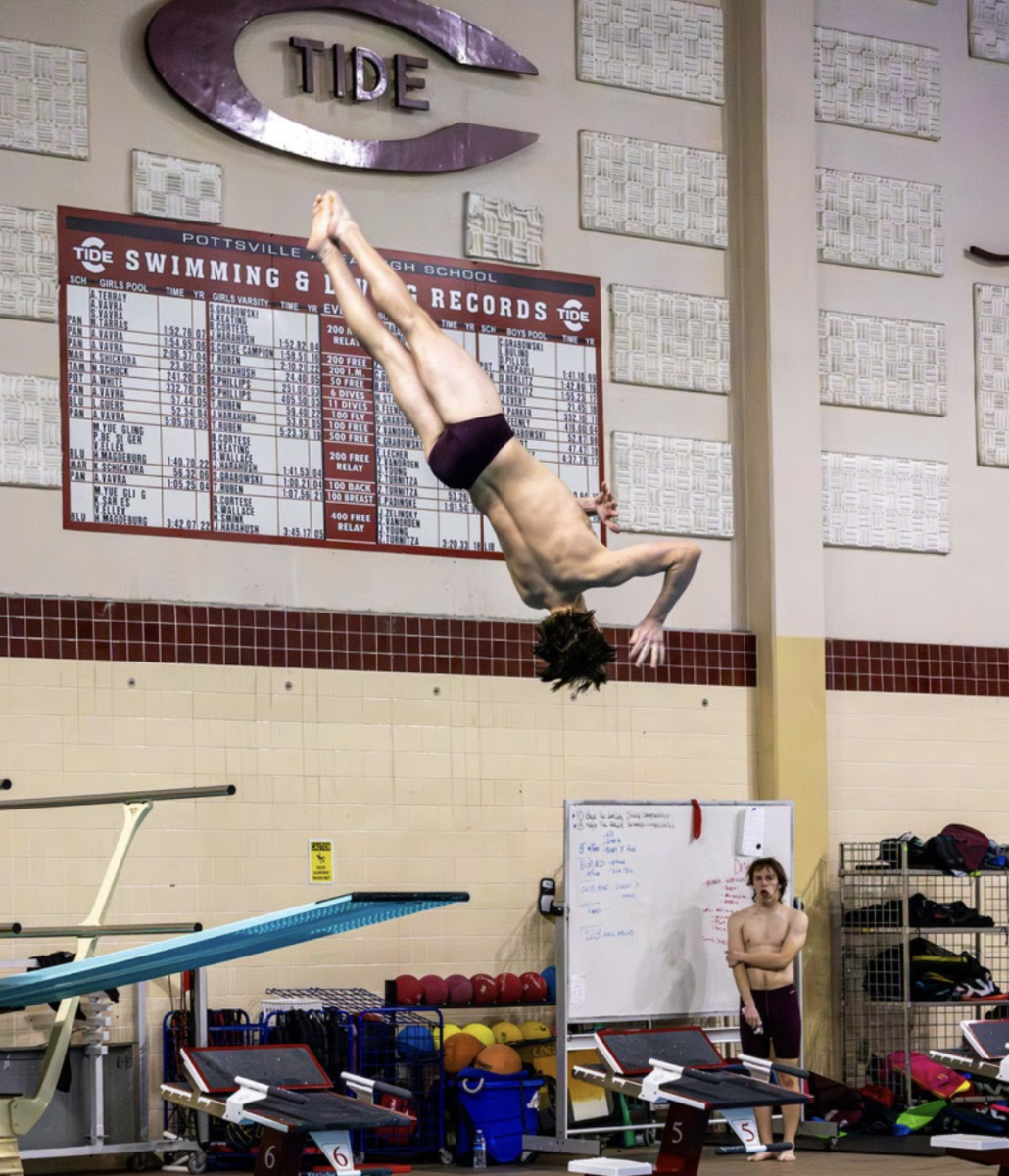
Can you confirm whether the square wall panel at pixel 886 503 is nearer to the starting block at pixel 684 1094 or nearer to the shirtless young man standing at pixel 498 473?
the shirtless young man standing at pixel 498 473

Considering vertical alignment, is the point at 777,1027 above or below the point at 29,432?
below

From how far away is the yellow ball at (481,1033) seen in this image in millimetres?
9390

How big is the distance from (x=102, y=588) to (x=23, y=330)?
1.29 metres

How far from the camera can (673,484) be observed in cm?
1041

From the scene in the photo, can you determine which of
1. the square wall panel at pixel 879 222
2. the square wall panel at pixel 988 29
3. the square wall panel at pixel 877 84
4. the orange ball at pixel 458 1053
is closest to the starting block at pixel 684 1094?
the orange ball at pixel 458 1053

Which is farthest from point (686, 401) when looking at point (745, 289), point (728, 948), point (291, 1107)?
point (291, 1107)

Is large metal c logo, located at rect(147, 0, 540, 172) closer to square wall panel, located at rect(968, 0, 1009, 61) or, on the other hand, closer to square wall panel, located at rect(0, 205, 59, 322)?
square wall panel, located at rect(0, 205, 59, 322)

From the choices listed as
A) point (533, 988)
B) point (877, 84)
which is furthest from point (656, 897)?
point (877, 84)

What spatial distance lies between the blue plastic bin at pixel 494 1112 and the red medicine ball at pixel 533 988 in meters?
0.49

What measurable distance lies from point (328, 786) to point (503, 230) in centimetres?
315

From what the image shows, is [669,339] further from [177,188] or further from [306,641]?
[177,188]

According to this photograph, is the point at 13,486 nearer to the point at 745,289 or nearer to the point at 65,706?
the point at 65,706

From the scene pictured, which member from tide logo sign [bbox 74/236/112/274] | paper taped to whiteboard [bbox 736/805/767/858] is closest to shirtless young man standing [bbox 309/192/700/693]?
paper taped to whiteboard [bbox 736/805/767/858]

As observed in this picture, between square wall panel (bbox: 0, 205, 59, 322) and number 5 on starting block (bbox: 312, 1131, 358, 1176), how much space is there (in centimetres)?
468
